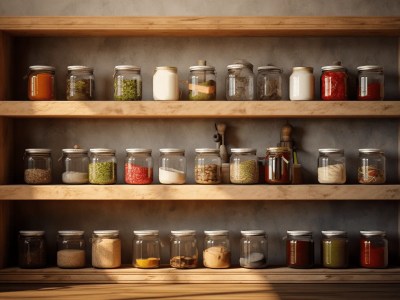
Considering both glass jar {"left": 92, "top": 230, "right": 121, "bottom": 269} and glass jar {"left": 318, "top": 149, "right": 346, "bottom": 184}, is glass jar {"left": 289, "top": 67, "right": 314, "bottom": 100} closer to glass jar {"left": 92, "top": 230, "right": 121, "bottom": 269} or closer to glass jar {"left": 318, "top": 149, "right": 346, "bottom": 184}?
glass jar {"left": 318, "top": 149, "right": 346, "bottom": 184}

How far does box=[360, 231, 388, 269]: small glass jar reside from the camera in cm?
329

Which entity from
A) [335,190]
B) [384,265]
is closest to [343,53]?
[335,190]

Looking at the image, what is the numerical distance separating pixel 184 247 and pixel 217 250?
168mm

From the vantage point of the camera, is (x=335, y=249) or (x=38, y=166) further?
(x=38, y=166)

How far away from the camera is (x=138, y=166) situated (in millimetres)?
3324

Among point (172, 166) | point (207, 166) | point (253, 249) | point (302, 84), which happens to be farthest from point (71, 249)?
point (302, 84)

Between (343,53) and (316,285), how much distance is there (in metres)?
1.21

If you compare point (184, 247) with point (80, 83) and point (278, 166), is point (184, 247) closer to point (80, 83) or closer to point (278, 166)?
point (278, 166)

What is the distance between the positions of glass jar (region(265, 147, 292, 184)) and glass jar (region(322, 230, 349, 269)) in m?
0.34

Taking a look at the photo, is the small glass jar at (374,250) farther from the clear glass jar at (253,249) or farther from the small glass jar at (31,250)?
the small glass jar at (31,250)

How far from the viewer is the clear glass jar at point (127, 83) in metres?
3.32

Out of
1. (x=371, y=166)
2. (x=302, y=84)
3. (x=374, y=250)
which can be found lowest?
(x=374, y=250)

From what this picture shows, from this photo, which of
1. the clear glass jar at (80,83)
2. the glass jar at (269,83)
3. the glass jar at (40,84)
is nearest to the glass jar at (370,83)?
the glass jar at (269,83)

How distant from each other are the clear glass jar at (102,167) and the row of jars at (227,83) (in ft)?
0.92
